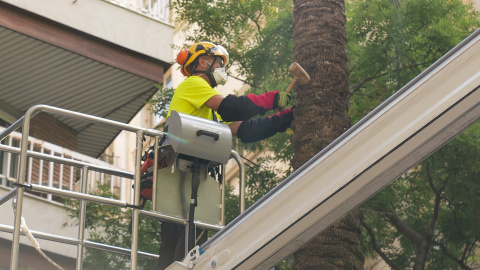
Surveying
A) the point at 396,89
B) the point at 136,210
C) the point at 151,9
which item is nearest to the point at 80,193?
the point at 136,210

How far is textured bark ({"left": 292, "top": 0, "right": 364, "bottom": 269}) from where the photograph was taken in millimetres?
7230

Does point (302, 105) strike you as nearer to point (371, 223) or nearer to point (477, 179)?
point (477, 179)

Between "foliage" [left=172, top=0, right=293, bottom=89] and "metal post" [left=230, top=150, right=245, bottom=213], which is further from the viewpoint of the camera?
"foliage" [left=172, top=0, right=293, bottom=89]

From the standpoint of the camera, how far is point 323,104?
303 inches

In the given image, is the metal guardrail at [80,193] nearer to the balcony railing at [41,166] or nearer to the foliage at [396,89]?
the foliage at [396,89]

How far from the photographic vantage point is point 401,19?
33.8 ft

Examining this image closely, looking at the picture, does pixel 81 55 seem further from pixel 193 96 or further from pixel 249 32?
pixel 193 96

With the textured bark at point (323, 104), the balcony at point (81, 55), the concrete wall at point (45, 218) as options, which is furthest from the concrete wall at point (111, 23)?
the textured bark at point (323, 104)

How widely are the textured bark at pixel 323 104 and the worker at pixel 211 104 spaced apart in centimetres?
22

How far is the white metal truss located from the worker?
198 centimetres

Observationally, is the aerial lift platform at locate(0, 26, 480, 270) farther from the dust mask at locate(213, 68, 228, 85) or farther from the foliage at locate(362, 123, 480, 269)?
the foliage at locate(362, 123, 480, 269)

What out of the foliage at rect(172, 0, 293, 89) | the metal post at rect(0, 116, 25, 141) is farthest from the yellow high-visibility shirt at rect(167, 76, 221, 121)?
the foliage at rect(172, 0, 293, 89)

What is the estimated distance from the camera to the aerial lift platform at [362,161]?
159 inches

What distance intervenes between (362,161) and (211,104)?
2725 millimetres
